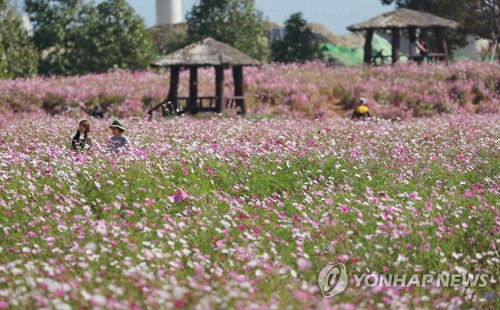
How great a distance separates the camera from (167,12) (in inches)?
3772

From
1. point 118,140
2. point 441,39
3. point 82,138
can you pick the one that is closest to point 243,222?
point 118,140

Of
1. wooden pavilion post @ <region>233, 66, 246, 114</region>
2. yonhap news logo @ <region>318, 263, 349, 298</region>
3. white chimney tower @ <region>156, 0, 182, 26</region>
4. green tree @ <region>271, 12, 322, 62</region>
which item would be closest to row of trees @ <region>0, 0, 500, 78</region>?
green tree @ <region>271, 12, 322, 62</region>

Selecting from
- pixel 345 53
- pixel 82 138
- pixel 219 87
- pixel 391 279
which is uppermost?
pixel 345 53

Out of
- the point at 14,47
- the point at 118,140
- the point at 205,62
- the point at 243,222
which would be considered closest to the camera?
the point at 243,222

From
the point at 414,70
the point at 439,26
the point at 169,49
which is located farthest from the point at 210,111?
the point at 169,49

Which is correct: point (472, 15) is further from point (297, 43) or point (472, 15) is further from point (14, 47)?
point (14, 47)

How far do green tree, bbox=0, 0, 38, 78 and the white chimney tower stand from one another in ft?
174

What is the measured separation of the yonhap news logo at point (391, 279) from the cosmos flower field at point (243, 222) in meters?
0.08

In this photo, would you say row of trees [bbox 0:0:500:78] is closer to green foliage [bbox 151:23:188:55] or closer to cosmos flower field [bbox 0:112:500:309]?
green foliage [bbox 151:23:188:55]

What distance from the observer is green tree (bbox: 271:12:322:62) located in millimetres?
49906

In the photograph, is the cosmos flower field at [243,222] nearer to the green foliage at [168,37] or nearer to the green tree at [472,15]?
the green tree at [472,15]

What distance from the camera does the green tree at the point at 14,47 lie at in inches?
1581

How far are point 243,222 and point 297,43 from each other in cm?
4170

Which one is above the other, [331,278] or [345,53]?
[345,53]
